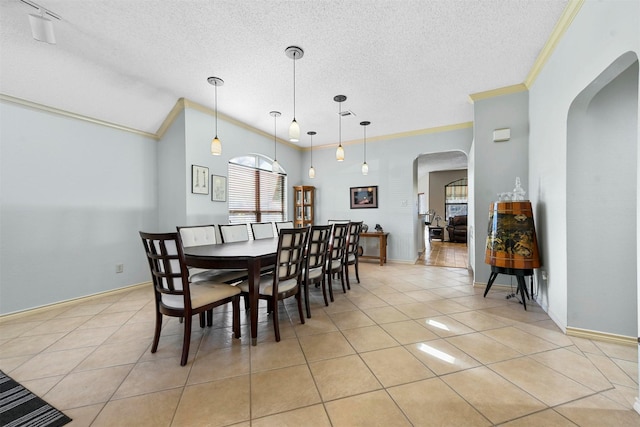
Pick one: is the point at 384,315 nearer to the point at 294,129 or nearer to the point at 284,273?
the point at 284,273

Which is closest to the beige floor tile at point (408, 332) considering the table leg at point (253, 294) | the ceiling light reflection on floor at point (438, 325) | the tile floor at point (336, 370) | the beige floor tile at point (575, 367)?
the tile floor at point (336, 370)

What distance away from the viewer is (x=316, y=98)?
3.72 meters

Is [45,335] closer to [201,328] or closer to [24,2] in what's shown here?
[201,328]

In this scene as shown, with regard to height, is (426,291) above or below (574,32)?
below

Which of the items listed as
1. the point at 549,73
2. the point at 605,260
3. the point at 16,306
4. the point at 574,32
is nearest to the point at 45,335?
the point at 16,306

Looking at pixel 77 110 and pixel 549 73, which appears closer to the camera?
pixel 549 73

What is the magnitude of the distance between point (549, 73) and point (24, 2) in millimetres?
4679

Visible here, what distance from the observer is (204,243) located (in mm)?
3182

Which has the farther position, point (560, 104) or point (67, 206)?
point (67, 206)

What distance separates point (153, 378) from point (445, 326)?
2415 mm

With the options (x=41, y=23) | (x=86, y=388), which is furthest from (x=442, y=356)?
(x=41, y=23)

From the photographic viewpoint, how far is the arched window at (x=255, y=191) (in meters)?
4.74

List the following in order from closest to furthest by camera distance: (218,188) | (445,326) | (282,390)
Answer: (282,390) → (445,326) → (218,188)

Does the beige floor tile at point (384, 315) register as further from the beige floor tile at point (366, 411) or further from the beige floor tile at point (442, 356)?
the beige floor tile at point (366, 411)
